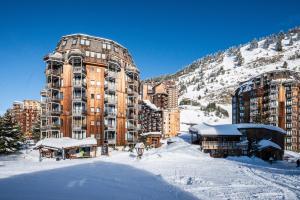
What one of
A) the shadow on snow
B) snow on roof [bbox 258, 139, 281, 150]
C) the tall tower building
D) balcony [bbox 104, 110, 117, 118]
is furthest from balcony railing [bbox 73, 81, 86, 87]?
snow on roof [bbox 258, 139, 281, 150]

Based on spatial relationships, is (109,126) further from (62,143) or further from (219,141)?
(219,141)

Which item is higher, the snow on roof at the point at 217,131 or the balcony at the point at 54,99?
the balcony at the point at 54,99

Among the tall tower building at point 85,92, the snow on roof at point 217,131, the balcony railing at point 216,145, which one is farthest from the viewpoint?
the tall tower building at point 85,92

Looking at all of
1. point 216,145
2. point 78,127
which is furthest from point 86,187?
point 78,127

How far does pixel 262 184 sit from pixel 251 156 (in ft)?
121

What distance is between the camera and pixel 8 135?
183ft

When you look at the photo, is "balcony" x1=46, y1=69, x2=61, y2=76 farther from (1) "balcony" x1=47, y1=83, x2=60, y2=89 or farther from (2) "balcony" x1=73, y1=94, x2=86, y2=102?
(2) "balcony" x1=73, y1=94, x2=86, y2=102

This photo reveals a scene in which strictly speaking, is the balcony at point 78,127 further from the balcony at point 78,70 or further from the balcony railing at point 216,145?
the balcony railing at point 216,145

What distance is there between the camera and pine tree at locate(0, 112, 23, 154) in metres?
54.0

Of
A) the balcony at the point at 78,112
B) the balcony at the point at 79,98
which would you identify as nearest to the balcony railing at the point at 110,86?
the balcony at the point at 79,98

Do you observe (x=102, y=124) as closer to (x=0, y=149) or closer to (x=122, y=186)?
(x=0, y=149)

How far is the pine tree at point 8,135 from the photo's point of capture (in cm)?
5404

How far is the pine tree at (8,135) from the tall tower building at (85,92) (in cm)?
799

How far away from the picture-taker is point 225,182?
2530cm
